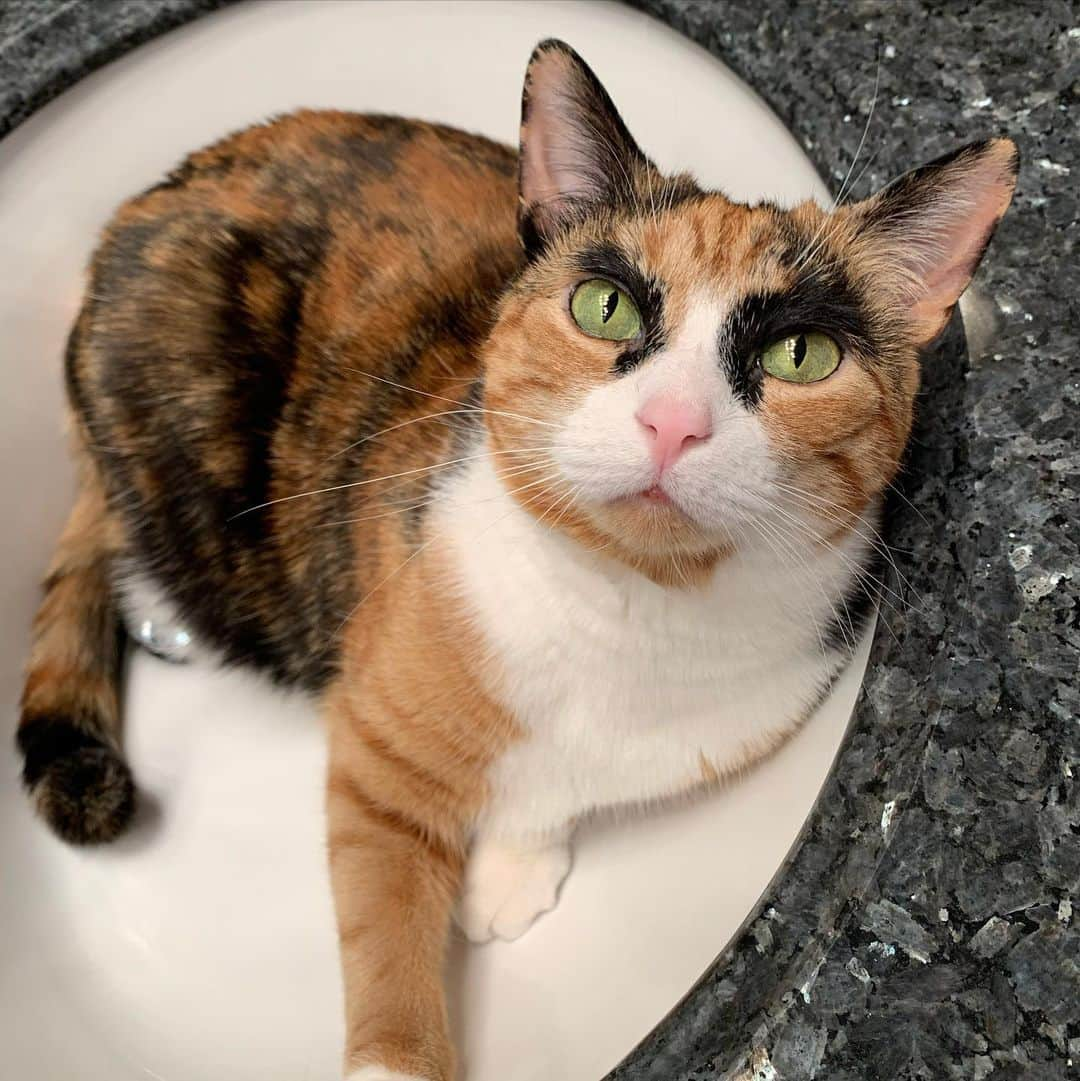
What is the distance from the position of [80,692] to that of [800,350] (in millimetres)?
1118

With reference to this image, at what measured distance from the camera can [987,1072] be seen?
738 mm

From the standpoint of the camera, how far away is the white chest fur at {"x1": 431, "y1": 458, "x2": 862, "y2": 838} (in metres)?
1.01

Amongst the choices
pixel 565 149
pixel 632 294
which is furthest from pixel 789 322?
pixel 565 149

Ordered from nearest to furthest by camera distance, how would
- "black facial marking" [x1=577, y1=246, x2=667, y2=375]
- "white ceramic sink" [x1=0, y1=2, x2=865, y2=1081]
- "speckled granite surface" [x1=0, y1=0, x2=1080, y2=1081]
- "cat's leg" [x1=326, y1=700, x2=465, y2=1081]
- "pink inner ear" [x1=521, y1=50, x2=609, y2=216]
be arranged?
"speckled granite surface" [x1=0, y1=0, x2=1080, y2=1081]
"black facial marking" [x1=577, y1=246, x2=667, y2=375]
"pink inner ear" [x1=521, y1=50, x2=609, y2=216]
"cat's leg" [x1=326, y1=700, x2=465, y2=1081]
"white ceramic sink" [x1=0, y1=2, x2=865, y2=1081]

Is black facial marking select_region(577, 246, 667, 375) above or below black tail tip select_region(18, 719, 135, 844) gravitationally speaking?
above

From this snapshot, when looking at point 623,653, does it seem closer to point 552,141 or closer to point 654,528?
point 654,528

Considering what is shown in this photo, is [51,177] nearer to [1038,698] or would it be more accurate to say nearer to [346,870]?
[346,870]

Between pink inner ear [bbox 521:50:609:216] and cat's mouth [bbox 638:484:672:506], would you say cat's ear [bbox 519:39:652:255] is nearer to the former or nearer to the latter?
pink inner ear [bbox 521:50:609:216]

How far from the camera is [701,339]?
857mm

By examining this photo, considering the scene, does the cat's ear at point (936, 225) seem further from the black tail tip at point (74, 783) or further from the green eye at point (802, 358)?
the black tail tip at point (74, 783)

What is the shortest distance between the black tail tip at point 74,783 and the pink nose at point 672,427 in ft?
3.13

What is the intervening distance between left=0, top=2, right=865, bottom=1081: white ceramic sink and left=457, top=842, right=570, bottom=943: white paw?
0.05 metres

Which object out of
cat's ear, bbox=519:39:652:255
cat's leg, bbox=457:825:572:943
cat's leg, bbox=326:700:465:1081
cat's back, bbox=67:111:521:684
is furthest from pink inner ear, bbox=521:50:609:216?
cat's leg, bbox=457:825:572:943

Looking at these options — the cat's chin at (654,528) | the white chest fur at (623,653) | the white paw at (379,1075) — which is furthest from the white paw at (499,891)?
the cat's chin at (654,528)
